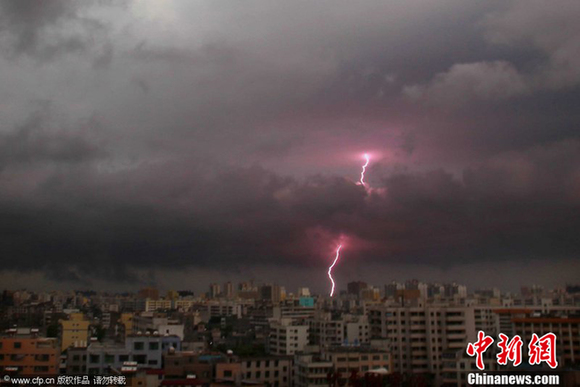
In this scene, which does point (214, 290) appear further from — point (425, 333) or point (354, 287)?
point (425, 333)

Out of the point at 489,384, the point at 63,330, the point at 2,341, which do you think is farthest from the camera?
the point at 63,330

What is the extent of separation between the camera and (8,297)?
7194cm

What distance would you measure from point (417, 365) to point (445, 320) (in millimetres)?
2622

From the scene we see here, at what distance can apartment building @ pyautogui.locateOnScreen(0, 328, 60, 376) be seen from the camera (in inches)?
791

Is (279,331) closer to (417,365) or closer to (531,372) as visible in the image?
(417,365)

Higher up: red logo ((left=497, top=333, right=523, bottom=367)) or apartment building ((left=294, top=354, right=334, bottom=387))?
red logo ((left=497, top=333, right=523, bottom=367))

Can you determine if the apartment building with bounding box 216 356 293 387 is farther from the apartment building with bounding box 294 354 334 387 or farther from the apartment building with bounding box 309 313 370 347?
the apartment building with bounding box 309 313 370 347

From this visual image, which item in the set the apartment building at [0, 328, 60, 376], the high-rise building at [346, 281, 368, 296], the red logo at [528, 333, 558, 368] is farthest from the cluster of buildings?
the high-rise building at [346, 281, 368, 296]

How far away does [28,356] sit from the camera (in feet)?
66.7

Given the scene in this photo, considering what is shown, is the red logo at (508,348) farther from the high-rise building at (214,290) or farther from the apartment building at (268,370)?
the high-rise building at (214,290)

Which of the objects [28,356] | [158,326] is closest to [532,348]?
[28,356]

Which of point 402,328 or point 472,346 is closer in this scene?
point 472,346

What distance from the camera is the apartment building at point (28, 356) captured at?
20094mm

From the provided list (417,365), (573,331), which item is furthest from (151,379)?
(573,331)
